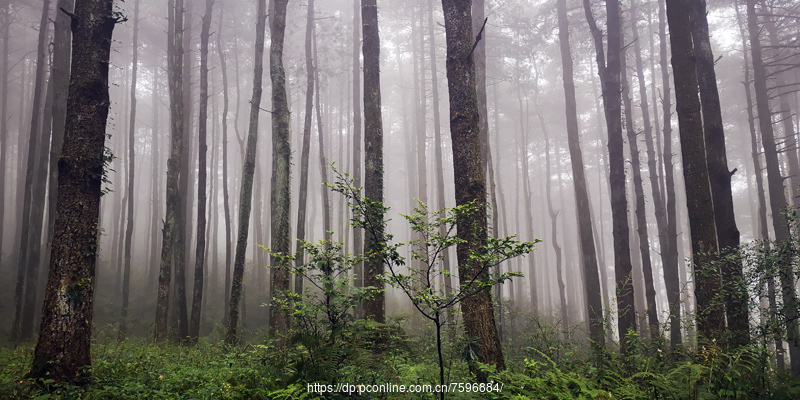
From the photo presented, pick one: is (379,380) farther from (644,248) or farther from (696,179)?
(644,248)

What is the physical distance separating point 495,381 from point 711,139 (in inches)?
274

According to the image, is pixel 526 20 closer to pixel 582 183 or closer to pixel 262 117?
pixel 582 183

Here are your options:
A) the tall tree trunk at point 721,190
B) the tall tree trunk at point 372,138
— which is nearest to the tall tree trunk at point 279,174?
the tall tree trunk at point 372,138

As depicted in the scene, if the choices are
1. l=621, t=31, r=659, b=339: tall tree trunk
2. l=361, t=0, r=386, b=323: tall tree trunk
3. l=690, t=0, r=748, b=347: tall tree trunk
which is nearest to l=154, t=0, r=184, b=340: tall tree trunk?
l=361, t=0, r=386, b=323: tall tree trunk

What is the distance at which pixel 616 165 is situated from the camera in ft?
35.6

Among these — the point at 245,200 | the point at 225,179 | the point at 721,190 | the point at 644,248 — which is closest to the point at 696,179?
the point at 721,190

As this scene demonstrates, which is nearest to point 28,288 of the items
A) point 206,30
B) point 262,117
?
point 206,30

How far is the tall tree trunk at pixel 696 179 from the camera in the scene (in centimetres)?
634

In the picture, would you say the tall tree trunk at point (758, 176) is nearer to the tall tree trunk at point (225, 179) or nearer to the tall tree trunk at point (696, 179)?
the tall tree trunk at point (696, 179)

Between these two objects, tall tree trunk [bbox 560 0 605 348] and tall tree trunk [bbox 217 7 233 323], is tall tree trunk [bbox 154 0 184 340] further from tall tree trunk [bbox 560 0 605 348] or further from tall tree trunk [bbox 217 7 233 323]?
tall tree trunk [bbox 560 0 605 348]

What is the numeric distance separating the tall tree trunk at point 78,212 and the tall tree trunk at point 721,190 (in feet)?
30.8

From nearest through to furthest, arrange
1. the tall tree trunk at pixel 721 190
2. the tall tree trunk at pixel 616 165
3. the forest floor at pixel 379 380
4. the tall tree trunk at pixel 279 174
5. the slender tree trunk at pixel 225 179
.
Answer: the forest floor at pixel 379 380 → the tall tree trunk at pixel 721 190 → the tall tree trunk at pixel 279 174 → the tall tree trunk at pixel 616 165 → the slender tree trunk at pixel 225 179

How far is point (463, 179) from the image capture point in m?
5.62

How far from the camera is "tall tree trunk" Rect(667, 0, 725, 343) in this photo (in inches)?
250
